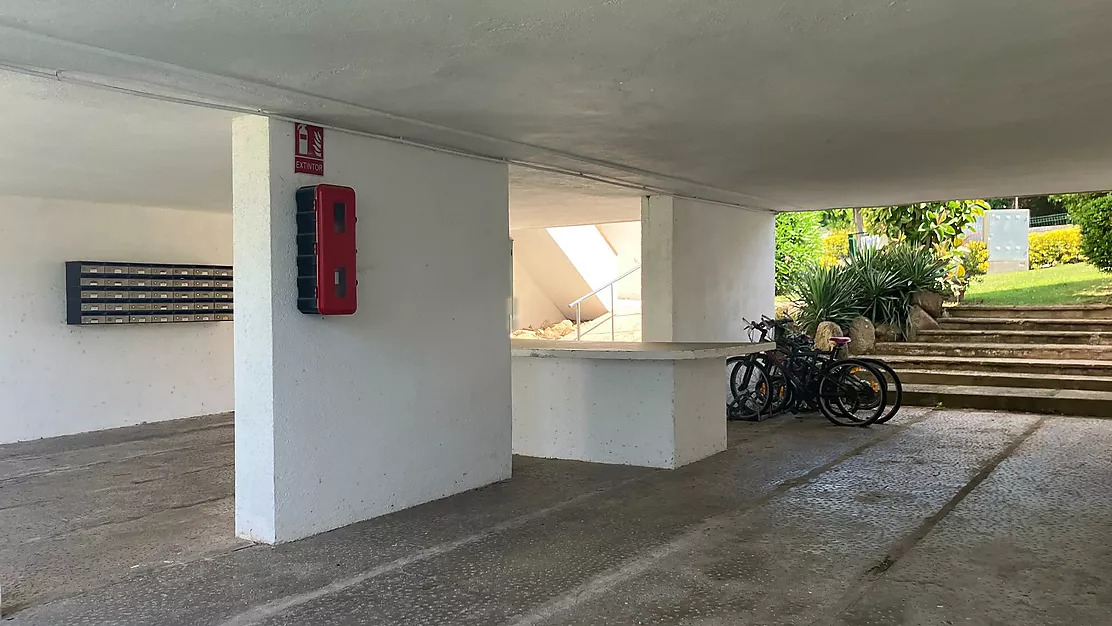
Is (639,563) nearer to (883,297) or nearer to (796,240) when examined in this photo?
(883,297)

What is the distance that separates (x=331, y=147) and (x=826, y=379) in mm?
5488

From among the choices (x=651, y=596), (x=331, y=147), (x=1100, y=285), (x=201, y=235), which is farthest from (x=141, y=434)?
(x=1100, y=285)

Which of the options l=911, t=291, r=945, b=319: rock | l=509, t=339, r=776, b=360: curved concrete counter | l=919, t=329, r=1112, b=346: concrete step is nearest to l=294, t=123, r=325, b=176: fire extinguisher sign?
l=509, t=339, r=776, b=360: curved concrete counter

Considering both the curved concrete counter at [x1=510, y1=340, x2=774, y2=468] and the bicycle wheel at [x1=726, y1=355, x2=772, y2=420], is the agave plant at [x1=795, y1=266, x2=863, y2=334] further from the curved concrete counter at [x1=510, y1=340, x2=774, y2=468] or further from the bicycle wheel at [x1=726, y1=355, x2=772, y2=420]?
the curved concrete counter at [x1=510, y1=340, x2=774, y2=468]

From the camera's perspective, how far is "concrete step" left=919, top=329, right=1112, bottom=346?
10.3m

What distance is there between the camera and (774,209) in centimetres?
985

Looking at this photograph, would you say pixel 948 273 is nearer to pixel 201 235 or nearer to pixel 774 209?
pixel 774 209

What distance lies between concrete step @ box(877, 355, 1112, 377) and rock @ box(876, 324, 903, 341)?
0.70 meters

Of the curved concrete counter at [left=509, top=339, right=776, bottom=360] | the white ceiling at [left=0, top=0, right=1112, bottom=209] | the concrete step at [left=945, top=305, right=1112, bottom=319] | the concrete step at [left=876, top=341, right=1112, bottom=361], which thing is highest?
the white ceiling at [left=0, top=0, right=1112, bottom=209]

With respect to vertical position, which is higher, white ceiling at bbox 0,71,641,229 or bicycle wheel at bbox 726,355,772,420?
white ceiling at bbox 0,71,641,229

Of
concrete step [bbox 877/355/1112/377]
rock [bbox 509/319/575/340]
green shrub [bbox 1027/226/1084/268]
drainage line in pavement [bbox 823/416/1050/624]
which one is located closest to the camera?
drainage line in pavement [bbox 823/416/1050/624]

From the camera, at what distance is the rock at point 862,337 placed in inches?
431

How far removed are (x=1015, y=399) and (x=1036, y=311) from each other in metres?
3.31

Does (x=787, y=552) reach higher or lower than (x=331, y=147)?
lower
